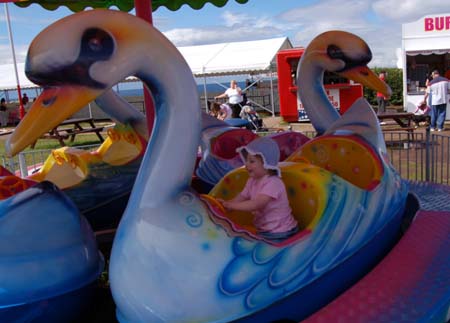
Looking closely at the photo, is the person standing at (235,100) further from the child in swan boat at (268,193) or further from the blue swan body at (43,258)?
the blue swan body at (43,258)

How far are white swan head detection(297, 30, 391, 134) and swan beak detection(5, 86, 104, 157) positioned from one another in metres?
2.00

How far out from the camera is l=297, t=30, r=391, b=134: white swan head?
10.8 feet

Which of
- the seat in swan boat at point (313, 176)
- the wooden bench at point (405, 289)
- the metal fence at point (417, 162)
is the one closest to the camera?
the wooden bench at point (405, 289)

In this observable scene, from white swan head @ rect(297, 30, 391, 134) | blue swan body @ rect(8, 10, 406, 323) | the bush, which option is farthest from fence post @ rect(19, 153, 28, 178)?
the bush

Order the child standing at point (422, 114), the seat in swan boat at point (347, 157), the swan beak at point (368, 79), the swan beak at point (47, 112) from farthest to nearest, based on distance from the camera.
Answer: the child standing at point (422, 114)
the swan beak at point (368, 79)
the seat in swan boat at point (347, 157)
the swan beak at point (47, 112)

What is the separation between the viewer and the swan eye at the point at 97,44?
1.93 m

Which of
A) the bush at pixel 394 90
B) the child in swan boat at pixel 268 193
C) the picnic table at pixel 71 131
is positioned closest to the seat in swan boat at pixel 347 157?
the child in swan boat at pixel 268 193

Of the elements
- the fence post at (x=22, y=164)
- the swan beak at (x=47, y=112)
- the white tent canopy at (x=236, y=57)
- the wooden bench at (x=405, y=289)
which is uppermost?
the white tent canopy at (x=236, y=57)

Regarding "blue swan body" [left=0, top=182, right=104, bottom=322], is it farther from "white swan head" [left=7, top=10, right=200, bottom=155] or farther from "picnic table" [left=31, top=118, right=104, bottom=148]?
"picnic table" [left=31, top=118, right=104, bottom=148]

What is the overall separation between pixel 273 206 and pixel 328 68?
4.91 ft

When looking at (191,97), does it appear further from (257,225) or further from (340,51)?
(340,51)

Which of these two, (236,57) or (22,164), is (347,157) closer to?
(22,164)

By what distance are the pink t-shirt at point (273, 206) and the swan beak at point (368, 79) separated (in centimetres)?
115

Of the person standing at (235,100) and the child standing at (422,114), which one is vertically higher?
the person standing at (235,100)
